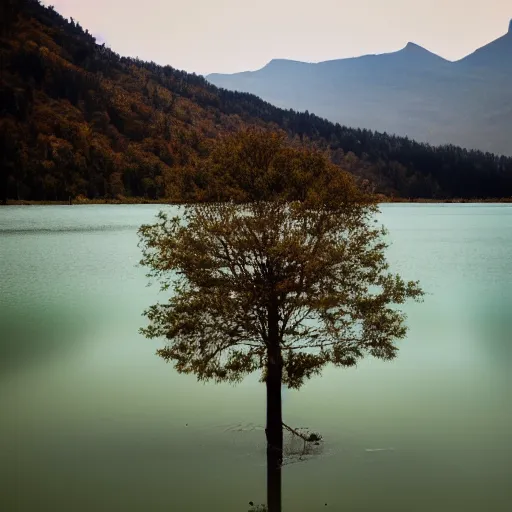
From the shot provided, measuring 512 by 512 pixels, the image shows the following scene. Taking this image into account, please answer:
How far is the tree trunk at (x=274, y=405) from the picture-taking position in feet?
55.2

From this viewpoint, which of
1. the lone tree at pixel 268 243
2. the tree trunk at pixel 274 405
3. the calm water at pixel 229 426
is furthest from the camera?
the tree trunk at pixel 274 405

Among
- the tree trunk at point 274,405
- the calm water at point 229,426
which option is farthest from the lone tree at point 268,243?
the calm water at point 229,426

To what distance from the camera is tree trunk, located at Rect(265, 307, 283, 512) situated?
662 inches

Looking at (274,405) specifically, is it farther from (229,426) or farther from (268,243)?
(268,243)

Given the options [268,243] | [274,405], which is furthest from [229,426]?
[268,243]

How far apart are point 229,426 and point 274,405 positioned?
313 centimetres

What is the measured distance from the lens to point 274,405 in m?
17.7

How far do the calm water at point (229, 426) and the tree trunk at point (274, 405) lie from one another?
0.32 meters

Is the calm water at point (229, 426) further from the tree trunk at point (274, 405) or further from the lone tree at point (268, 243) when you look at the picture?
the lone tree at point (268, 243)

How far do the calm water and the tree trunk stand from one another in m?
0.32

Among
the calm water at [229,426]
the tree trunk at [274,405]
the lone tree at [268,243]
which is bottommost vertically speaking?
the calm water at [229,426]

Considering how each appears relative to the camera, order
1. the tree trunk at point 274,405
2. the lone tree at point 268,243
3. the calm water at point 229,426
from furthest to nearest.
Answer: the tree trunk at point 274,405, the lone tree at point 268,243, the calm water at point 229,426

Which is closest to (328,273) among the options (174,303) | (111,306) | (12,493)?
(174,303)

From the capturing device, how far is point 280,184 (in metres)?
16.4
